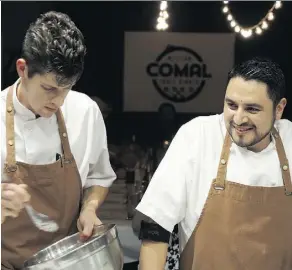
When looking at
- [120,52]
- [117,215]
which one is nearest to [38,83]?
[117,215]

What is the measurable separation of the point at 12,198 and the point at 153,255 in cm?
38

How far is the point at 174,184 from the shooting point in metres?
1.37

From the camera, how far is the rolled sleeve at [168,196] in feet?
4.45

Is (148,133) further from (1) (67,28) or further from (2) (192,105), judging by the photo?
(1) (67,28)

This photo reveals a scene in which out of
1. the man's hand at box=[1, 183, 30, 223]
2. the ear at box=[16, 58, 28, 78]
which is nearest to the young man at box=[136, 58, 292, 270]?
the man's hand at box=[1, 183, 30, 223]

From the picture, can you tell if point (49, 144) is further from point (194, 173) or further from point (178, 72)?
point (178, 72)

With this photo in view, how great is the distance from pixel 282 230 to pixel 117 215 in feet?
2.21

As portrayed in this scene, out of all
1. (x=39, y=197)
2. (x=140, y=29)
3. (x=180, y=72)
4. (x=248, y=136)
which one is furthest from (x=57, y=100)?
(x=180, y=72)

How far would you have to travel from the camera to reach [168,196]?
1361 mm

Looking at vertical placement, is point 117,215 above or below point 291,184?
below

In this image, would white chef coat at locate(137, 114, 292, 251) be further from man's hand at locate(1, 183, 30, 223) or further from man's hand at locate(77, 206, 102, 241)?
man's hand at locate(1, 183, 30, 223)

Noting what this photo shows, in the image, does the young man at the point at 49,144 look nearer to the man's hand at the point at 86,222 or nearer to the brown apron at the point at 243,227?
the man's hand at the point at 86,222

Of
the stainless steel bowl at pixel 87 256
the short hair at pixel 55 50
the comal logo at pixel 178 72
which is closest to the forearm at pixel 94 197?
the stainless steel bowl at pixel 87 256

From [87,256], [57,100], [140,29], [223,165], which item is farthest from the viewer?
[140,29]
